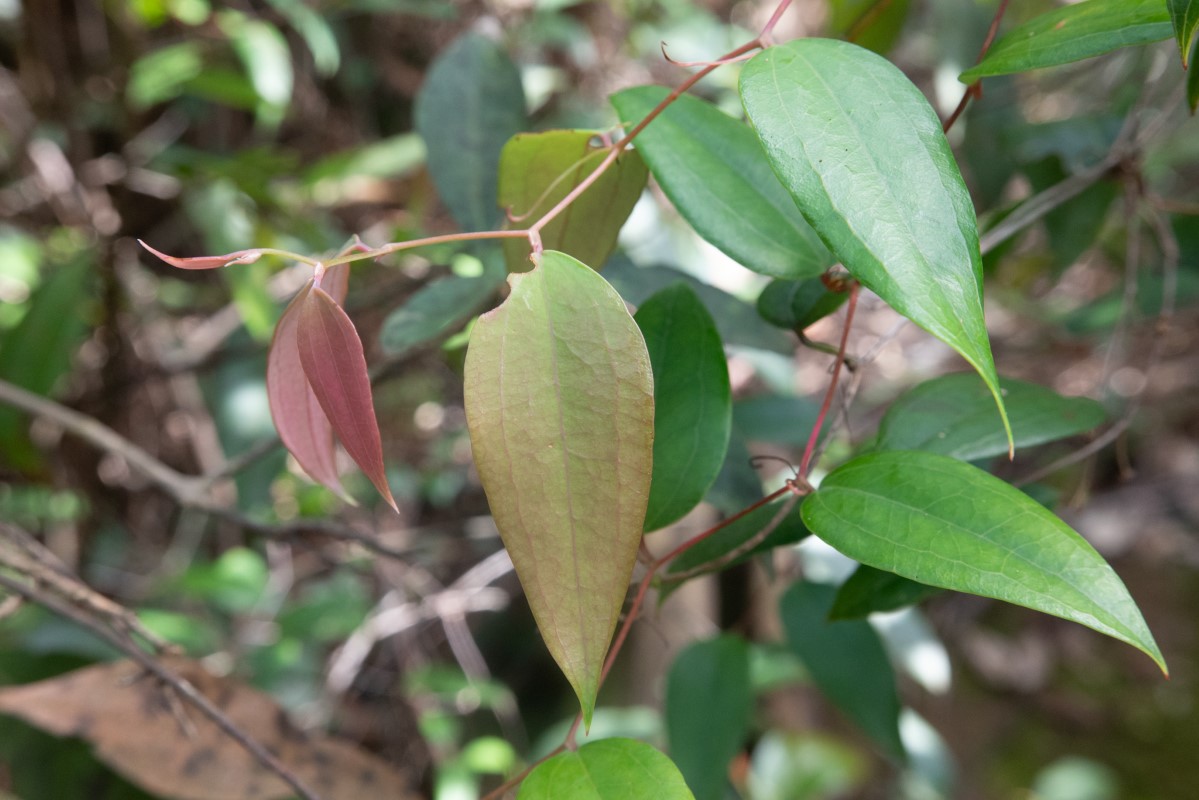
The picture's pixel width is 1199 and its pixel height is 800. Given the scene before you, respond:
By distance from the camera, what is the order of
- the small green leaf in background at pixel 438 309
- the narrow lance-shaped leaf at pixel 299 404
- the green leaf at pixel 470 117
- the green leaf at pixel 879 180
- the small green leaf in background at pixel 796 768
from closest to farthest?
the green leaf at pixel 879 180 → the narrow lance-shaped leaf at pixel 299 404 → the small green leaf in background at pixel 438 309 → the green leaf at pixel 470 117 → the small green leaf in background at pixel 796 768

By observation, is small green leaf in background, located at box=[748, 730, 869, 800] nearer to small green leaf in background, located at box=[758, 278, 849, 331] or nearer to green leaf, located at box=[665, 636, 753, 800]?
green leaf, located at box=[665, 636, 753, 800]

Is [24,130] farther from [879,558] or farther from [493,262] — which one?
[879,558]

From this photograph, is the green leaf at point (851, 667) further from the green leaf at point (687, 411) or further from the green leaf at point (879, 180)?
the green leaf at point (879, 180)

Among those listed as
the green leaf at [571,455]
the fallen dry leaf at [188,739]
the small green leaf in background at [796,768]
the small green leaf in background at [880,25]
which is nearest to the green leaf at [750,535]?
the green leaf at [571,455]

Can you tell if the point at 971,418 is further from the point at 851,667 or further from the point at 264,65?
the point at 264,65

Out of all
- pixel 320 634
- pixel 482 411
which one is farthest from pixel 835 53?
pixel 320 634

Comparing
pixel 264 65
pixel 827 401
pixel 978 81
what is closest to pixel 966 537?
pixel 827 401
